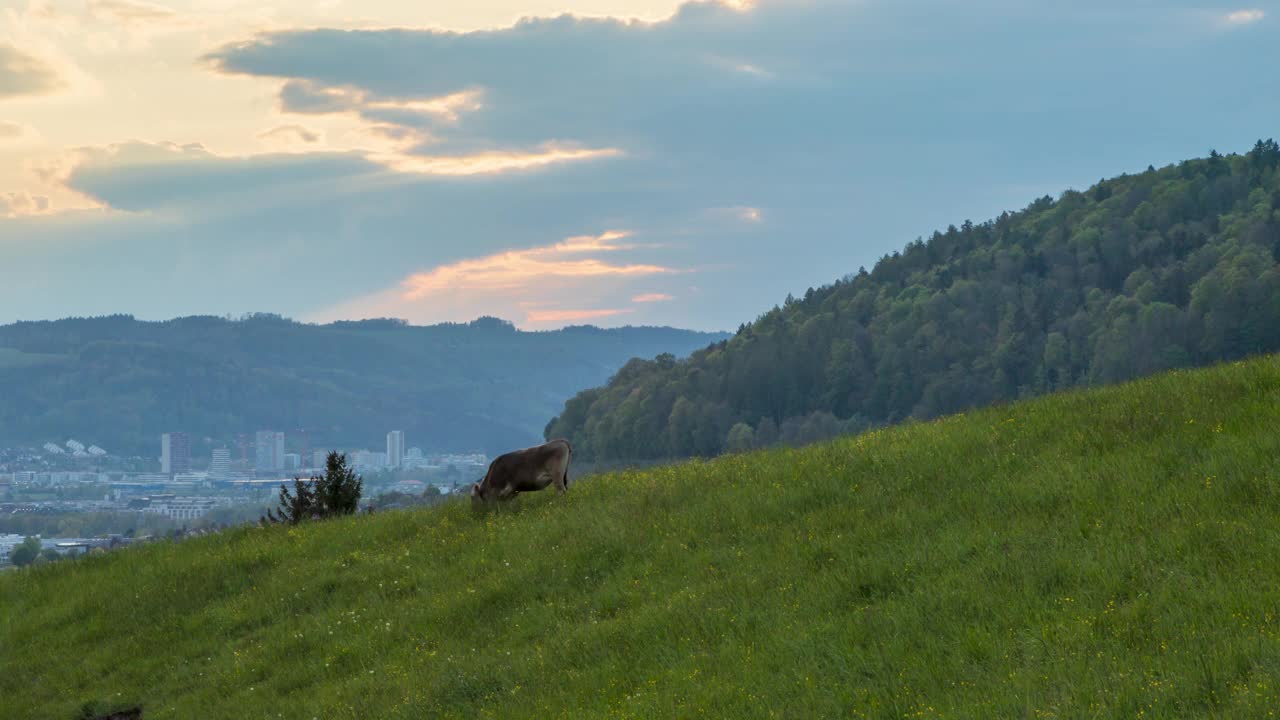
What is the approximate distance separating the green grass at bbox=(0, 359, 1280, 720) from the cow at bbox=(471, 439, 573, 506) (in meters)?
0.47

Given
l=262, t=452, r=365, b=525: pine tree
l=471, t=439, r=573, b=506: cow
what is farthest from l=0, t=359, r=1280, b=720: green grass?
l=262, t=452, r=365, b=525: pine tree

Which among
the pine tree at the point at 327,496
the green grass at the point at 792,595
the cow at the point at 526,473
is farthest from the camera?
the pine tree at the point at 327,496

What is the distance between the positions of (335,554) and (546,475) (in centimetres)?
452

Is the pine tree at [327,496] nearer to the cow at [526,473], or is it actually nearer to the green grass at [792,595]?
the green grass at [792,595]

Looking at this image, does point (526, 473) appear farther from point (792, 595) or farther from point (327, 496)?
point (792, 595)

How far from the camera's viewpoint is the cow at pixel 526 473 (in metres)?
22.0


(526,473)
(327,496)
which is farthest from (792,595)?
(327,496)

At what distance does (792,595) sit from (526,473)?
9.96 m

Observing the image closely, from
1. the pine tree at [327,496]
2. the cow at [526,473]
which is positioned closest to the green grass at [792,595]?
the cow at [526,473]

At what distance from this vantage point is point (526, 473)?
868 inches

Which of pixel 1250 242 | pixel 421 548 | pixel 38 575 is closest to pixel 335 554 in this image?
pixel 421 548

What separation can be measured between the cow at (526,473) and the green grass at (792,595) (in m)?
0.47

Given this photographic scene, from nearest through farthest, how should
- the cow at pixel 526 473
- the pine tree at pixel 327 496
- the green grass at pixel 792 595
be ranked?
the green grass at pixel 792 595, the cow at pixel 526 473, the pine tree at pixel 327 496

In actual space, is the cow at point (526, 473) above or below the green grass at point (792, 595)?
above
